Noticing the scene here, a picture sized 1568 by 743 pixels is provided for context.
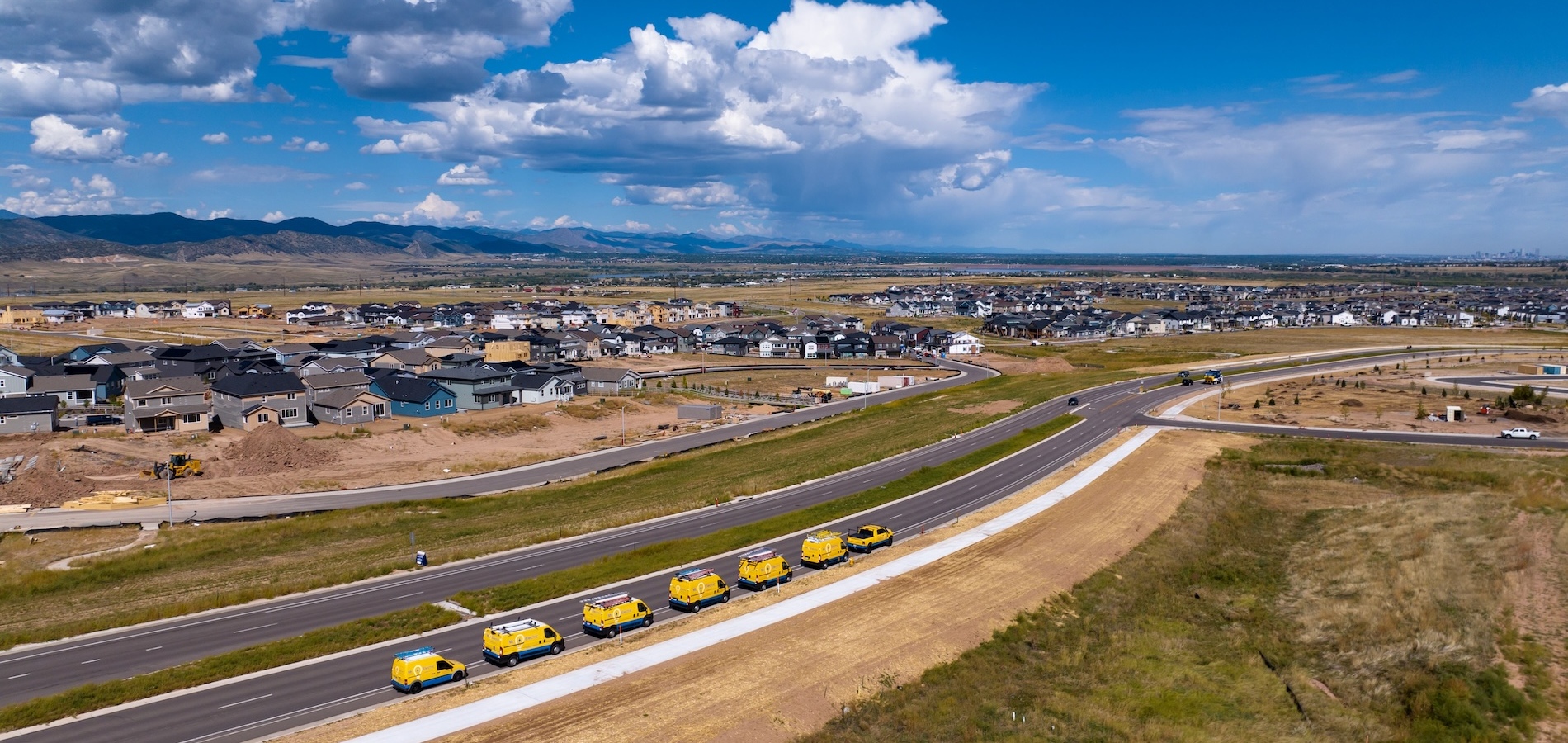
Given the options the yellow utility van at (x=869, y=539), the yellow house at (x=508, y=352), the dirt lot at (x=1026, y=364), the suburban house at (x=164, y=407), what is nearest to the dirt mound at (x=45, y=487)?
the suburban house at (x=164, y=407)

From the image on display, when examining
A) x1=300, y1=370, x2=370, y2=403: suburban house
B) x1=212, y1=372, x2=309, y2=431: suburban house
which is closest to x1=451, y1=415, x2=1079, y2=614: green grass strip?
x1=212, y1=372, x2=309, y2=431: suburban house

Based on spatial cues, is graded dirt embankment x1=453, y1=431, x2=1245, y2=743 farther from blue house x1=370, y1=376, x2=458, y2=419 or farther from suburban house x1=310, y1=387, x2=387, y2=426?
suburban house x1=310, y1=387, x2=387, y2=426

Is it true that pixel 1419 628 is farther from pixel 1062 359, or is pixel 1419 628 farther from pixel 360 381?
pixel 1062 359

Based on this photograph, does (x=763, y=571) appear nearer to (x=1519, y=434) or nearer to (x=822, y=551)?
(x=822, y=551)

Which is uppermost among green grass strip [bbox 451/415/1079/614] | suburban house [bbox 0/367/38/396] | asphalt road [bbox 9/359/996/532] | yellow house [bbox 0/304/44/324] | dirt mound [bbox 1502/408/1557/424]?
yellow house [bbox 0/304/44/324]

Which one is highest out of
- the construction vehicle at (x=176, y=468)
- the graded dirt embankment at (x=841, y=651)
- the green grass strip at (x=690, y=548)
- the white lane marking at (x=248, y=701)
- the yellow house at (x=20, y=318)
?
the yellow house at (x=20, y=318)

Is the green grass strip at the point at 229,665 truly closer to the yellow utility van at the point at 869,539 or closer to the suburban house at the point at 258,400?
the yellow utility van at the point at 869,539

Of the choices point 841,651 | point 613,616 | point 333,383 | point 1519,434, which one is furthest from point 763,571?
point 333,383
